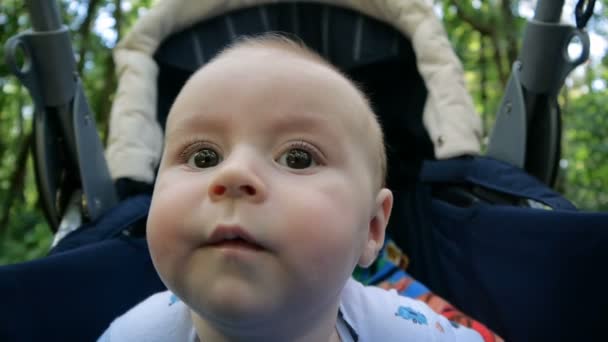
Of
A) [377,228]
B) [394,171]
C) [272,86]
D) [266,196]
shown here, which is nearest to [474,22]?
[394,171]

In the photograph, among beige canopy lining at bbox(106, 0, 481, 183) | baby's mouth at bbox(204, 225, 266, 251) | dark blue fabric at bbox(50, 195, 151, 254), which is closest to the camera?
baby's mouth at bbox(204, 225, 266, 251)

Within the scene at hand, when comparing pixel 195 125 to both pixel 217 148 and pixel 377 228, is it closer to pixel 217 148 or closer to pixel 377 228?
pixel 217 148

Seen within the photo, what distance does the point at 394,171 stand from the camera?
4.81ft

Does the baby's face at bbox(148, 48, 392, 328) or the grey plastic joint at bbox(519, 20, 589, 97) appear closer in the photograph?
the baby's face at bbox(148, 48, 392, 328)

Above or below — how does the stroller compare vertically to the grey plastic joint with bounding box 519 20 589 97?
below

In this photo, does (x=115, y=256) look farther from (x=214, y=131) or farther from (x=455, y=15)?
(x=455, y=15)

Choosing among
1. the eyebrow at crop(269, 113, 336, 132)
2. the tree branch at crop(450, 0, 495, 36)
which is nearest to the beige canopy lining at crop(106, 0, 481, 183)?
the eyebrow at crop(269, 113, 336, 132)

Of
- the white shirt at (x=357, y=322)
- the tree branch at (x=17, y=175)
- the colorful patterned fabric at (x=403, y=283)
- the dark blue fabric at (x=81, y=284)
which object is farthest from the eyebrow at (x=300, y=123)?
the tree branch at (x=17, y=175)

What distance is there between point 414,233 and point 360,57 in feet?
1.67

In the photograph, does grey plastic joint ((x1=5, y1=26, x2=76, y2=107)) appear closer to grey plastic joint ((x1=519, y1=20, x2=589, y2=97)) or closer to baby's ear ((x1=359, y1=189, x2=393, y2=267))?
baby's ear ((x1=359, y1=189, x2=393, y2=267))

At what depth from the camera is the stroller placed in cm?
80

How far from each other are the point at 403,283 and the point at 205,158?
2.57 ft

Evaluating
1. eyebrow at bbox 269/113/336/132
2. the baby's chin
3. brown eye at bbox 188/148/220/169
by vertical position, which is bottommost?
the baby's chin

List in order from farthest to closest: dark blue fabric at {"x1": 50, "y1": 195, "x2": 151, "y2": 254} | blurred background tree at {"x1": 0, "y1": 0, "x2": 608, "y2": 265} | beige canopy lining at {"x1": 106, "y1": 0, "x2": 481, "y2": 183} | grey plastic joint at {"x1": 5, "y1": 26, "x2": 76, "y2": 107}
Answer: blurred background tree at {"x1": 0, "y1": 0, "x2": 608, "y2": 265} < beige canopy lining at {"x1": 106, "y1": 0, "x2": 481, "y2": 183} < grey plastic joint at {"x1": 5, "y1": 26, "x2": 76, "y2": 107} < dark blue fabric at {"x1": 50, "y1": 195, "x2": 151, "y2": 254}
